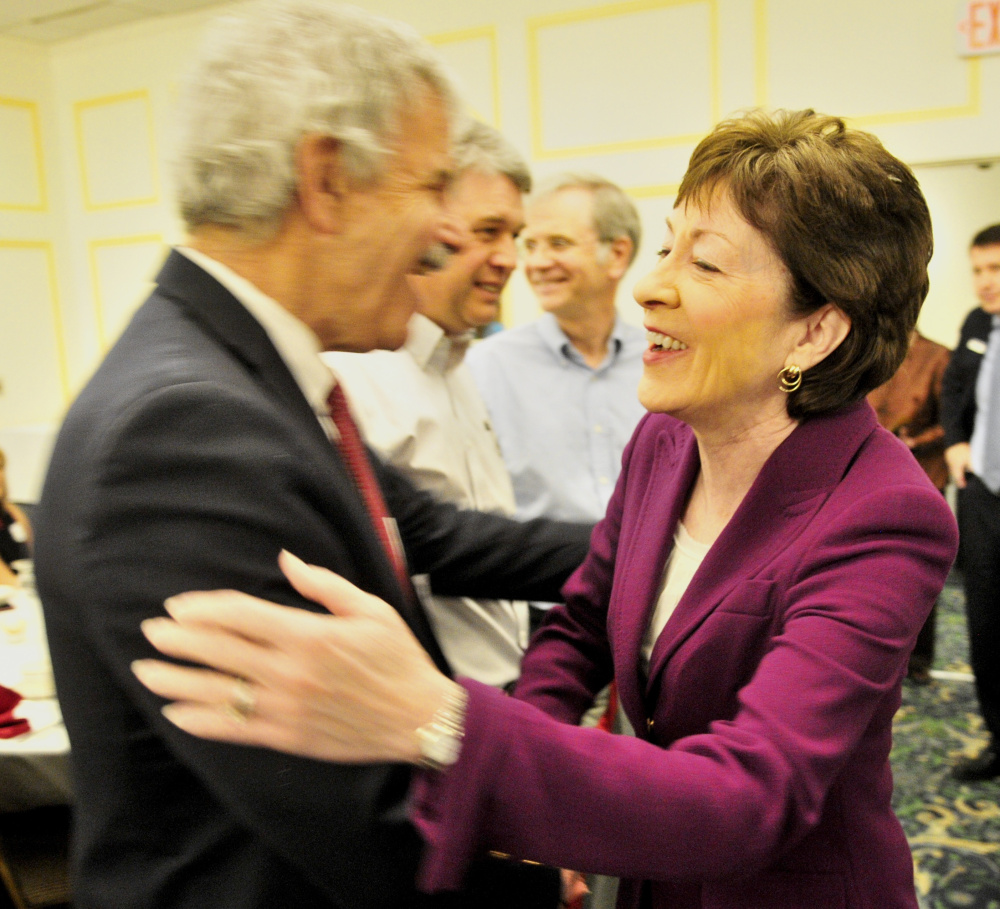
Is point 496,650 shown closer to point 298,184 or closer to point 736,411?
point 736,411

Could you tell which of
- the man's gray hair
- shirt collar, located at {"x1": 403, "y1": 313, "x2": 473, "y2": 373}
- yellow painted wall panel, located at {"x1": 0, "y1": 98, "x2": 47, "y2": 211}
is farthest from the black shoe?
yellow painted wall panel, located at {"x1": 0, "y1": 98, "x2": 47, "y2": 211}

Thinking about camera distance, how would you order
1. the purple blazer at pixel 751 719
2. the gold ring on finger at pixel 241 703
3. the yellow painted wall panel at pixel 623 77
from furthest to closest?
the yellow painted wall panel at pixel 623 77, the purple blazer at pixel 751 719, the gold ring on finger at pixel 241 703

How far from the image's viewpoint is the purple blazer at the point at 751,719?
2.75 feet

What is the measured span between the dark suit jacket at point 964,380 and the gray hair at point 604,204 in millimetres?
1729

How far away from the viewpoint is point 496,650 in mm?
1945

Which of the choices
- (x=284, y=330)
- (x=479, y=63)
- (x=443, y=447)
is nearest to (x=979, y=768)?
(x=443, y=447)

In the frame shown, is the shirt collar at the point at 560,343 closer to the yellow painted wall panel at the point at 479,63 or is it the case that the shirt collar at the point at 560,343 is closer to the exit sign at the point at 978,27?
the exit sign at the point at 978,27

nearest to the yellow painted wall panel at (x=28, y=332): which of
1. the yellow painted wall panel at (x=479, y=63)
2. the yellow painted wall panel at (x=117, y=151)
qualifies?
the yellow painted wall panel at (x=117, y=151)

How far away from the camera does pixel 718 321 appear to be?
4.05 ft

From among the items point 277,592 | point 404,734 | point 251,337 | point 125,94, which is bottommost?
point 404,734

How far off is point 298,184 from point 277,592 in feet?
1.59

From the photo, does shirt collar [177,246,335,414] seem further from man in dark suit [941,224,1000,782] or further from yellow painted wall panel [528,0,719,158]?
yellow painted wall panel [528,0,719,158]

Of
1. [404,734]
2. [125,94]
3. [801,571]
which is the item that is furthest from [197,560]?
[125,94]

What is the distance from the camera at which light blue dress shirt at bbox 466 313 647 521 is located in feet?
9.57
